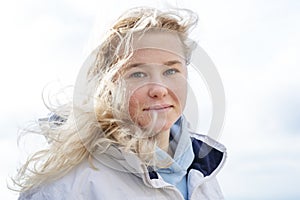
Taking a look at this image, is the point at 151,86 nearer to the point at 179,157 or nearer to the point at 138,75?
the point at 138,75

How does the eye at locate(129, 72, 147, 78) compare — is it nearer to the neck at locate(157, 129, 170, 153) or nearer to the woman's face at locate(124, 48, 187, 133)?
the woman's face at locate(124, 48, 187, 133)

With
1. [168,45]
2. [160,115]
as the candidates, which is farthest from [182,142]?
[168,45]

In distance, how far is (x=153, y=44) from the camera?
128 centimetres

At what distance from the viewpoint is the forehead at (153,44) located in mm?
1277

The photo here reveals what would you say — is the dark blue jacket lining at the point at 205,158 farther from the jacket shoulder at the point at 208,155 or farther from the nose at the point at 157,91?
the nose at the point at 157,91

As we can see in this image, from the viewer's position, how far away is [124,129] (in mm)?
1295

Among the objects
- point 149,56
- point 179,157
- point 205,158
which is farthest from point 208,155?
point 149,56

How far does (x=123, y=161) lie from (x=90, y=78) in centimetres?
21

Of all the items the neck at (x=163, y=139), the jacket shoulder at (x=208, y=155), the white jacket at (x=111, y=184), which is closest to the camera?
the white jacket at (x=111, y=184)

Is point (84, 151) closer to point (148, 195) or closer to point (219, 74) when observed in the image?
point (148, 195)

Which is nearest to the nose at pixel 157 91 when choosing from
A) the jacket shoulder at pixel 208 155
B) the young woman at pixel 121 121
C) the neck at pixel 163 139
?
the young woman at pixel 121 121

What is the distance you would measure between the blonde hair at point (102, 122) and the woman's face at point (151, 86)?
0.07 ft

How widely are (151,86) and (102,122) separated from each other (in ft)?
0.47

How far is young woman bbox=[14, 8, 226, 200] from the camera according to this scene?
4.17 feet
